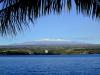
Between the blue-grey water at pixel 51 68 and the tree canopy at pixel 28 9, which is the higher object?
the tree canopy at pixel 28 9

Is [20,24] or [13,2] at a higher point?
[13,2]

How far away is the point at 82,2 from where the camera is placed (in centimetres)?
287

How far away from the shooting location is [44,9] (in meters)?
2.86

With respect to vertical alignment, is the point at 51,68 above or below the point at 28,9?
below

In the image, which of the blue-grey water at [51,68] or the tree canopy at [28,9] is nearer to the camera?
the tree canopy at [28,9]

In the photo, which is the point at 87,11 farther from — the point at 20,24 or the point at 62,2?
the point at 20,24

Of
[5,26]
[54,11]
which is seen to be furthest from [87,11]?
[5,26]

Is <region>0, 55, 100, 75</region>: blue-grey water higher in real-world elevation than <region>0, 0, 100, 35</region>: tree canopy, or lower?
lower

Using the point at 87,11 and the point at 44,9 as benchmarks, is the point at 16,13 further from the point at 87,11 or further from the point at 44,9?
the point at 87,11

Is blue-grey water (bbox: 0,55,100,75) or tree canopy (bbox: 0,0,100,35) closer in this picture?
tree canopy (bbox: 0,0,100,35)

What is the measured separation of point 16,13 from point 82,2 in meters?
0.55

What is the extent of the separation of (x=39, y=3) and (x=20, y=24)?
9.1 inches

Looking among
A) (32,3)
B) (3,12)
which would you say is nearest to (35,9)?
(32,3)

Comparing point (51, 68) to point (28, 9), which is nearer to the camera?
point (28, 9)
